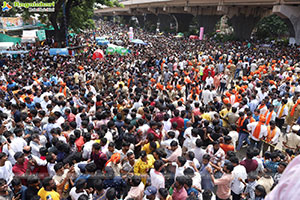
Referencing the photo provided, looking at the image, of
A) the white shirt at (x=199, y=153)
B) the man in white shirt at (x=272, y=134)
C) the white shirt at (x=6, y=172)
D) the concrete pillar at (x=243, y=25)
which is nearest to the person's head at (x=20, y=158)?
the white shirt at (x=6, y=172)

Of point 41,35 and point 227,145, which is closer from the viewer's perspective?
point 227,145

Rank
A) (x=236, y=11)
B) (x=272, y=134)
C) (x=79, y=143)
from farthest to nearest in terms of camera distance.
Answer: (x=236, y=11) → (x=272, y=134) → (x=79, y=143)

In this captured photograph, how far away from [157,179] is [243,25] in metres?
26.2

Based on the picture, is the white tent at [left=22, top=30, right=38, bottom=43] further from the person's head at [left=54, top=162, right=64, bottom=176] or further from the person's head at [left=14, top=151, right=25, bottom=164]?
the person's head at [left=54, top=162, right=64, bottom=176]

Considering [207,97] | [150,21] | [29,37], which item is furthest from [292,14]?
[150,21]

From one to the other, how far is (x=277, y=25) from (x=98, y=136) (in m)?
30.7

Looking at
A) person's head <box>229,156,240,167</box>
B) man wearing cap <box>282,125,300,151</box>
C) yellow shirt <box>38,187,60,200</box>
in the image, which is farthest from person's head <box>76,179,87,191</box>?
man wearing cap <box>282,125,300,151</box>

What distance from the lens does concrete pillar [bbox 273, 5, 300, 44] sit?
17.8 m

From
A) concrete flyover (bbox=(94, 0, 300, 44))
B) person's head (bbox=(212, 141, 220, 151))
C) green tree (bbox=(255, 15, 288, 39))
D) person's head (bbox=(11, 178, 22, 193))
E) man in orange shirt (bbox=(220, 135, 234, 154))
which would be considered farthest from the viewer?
green tree (bbox=(255, 15, 288, 39))

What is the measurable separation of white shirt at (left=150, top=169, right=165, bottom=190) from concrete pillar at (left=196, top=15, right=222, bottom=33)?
100ft

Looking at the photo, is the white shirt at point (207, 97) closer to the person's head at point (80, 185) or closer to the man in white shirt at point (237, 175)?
the man in white shirt at point (237, 175)

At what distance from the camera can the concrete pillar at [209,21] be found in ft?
98.4

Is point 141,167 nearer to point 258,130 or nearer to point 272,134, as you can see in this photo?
point 258,130

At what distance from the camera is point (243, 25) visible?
82.4 ft
